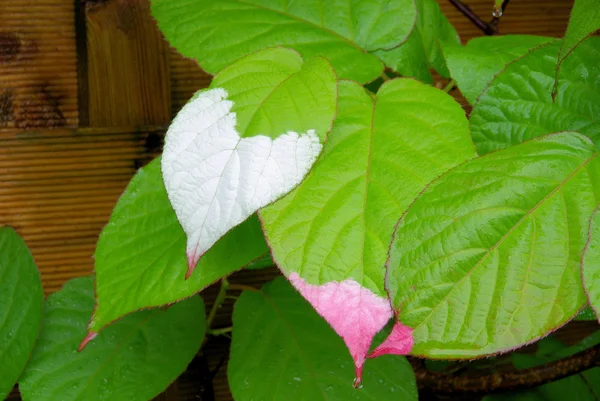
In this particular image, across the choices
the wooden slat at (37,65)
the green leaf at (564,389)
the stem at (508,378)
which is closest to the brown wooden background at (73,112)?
the wooden slat at (37,65)

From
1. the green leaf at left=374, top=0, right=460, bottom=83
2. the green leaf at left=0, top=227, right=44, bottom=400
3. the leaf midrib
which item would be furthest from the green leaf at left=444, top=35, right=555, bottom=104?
the green leaf at left=0, top=227, right=44, bottom=400

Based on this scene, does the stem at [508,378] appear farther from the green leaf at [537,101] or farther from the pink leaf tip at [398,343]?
the pink leaf tip at [398,343]

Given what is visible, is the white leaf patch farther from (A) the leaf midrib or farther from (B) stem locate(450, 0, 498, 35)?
(B) stem locate(450, 0, 498, 35)

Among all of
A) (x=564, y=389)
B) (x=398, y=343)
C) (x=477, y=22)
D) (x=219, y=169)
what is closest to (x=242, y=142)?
(x=219, y=169)

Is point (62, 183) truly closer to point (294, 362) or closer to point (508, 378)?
point (294, 362)

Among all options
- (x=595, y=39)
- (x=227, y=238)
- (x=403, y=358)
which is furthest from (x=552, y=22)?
(x=227, y=238)

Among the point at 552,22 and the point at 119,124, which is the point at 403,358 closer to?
the point at 119,124
